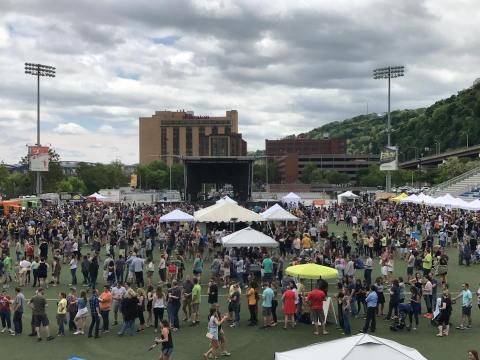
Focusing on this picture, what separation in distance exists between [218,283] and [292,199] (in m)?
27.8

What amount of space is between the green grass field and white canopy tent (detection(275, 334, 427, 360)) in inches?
186

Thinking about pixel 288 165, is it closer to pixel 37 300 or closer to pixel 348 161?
pixel 348 161

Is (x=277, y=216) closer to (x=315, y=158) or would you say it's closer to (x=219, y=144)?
(x=315, y=158)

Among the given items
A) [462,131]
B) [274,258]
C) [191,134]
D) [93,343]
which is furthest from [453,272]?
[191,134]

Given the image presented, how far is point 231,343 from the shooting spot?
39.6 feet

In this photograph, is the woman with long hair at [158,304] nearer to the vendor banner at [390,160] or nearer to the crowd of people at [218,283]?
the crowd of people at [218,283]

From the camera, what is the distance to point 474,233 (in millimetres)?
24375

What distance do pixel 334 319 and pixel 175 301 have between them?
4.14 meters

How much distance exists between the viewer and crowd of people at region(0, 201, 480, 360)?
1270 cm

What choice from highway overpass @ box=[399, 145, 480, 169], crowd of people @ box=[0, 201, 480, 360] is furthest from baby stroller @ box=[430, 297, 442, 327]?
highway overpass @ box=[399, 145, 480, 169]

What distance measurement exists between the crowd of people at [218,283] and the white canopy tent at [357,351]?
160 inches

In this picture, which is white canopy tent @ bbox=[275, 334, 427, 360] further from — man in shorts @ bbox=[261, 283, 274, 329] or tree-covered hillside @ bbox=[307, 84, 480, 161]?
tree-covered hillside @ bbox=[307, 84, 480, 161]

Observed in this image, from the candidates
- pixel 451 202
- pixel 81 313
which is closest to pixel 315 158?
pixel 451 202

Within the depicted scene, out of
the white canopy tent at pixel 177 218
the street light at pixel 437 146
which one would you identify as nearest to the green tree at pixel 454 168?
the street light at pixel 437 146
